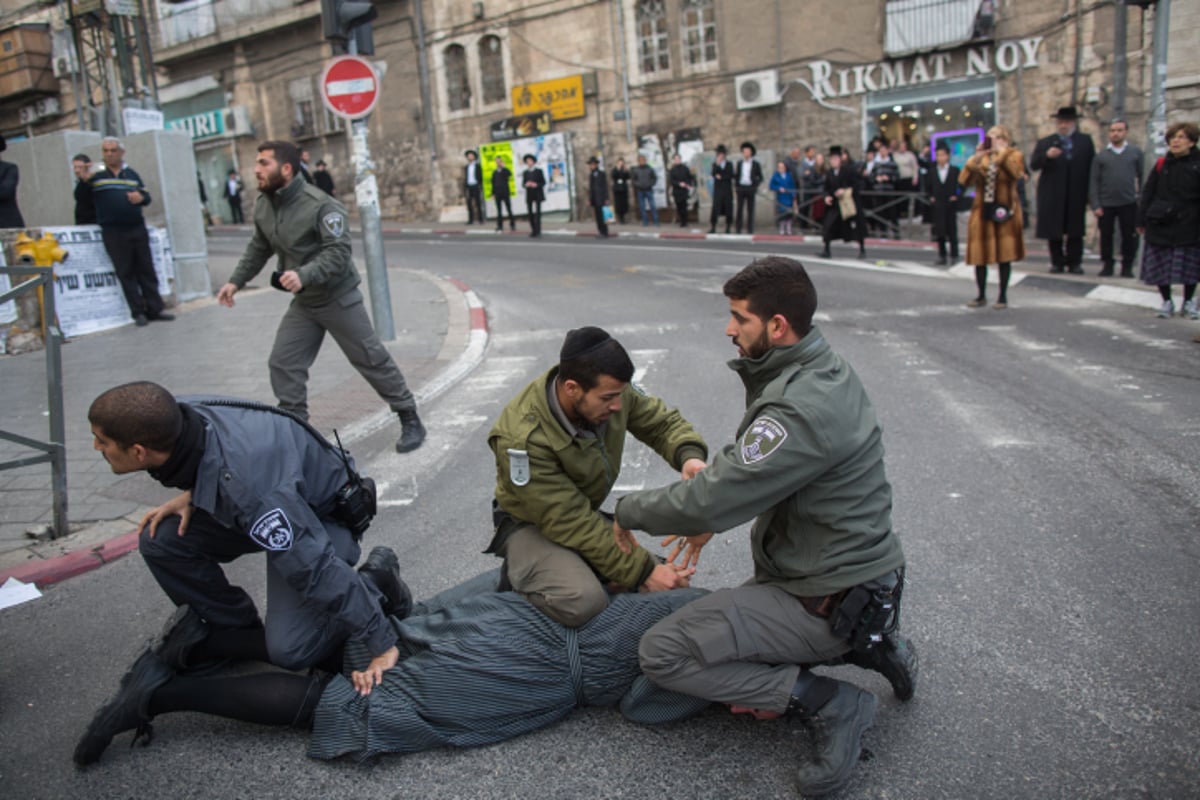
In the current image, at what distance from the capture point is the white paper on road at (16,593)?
3955 millimetres

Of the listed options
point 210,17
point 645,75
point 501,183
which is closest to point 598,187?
point 501,183

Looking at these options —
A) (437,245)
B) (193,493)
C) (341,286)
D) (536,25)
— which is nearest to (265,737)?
(193,493)

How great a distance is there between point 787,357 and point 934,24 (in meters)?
19.5

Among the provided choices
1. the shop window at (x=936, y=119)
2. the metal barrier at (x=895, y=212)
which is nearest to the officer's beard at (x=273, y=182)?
the metal barrier at (x=895, y=212)

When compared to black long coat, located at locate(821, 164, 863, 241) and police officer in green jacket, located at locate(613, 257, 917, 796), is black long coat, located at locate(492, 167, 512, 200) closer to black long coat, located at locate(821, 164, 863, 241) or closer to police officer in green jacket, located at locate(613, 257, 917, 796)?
black long coat, located at locate(821, 164, 863, 241)

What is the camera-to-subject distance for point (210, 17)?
104 ft

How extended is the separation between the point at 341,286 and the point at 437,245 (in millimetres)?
14419

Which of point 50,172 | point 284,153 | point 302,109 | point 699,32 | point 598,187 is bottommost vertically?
point 598,187

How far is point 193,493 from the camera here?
2.73 m

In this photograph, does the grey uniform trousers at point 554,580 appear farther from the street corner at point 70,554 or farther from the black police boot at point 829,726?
the street corner at point 70,554

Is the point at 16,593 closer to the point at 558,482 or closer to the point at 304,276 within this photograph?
the point at 304,276

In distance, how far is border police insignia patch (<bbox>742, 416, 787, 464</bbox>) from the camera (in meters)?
2.44

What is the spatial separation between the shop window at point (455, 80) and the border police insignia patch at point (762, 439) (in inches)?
1032

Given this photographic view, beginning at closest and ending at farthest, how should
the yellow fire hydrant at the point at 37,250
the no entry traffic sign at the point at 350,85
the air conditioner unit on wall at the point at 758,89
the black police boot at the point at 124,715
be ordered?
the black police boot at the point at 124,715 → the no entry traffic sign at the point at 350,85 → the yellow fire hydrant at the point at 37,250 → the air conditioner unit on wall at the point at 758,89
